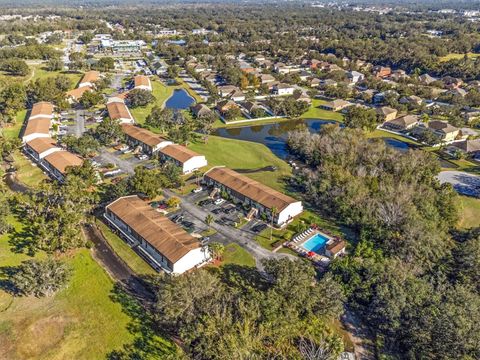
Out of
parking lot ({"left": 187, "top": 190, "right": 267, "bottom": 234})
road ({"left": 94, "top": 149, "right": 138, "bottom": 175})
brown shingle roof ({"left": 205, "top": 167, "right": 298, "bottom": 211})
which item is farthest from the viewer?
road ({"left": 94, "top": 149, "right": 138, "bottom": 175})

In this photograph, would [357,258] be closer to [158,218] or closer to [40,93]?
[158,218]

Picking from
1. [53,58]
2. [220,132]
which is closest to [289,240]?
[220,132]

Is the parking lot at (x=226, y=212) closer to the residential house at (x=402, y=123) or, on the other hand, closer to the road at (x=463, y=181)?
the road at (x=463, y=181)

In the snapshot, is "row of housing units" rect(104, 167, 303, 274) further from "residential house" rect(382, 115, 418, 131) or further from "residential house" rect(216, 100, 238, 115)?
"residential house" rect(382, 115, 418, 131)

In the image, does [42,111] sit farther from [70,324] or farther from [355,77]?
[355,77]

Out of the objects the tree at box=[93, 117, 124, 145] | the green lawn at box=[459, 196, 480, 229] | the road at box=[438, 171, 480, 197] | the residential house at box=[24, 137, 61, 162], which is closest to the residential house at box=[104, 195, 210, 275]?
the residential house at box=[24, 137, 61, 162]

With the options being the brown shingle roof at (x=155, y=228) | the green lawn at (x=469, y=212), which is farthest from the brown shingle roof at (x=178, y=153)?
the green lawn at (x=469, y=212)
